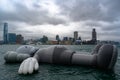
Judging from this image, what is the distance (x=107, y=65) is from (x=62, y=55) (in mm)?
4962

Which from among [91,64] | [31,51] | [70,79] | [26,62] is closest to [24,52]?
[31,51]

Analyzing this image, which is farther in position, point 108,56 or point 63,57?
point 63,57

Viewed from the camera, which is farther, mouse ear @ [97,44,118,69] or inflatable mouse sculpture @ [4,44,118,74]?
mouse ear @ [97,44,118,69]

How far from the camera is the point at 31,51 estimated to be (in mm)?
21531

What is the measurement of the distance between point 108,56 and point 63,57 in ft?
16.1

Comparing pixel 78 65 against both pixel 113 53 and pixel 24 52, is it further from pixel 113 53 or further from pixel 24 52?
pixel 24 52

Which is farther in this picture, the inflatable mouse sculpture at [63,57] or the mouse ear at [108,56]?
the mouse ear at [108,56]

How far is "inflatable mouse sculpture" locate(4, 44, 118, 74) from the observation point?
1429 cm

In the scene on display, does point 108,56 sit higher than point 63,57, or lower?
higher

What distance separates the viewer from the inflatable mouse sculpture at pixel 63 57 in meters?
14.3

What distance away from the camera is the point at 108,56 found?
15.7 m

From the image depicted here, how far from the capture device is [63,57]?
17844 millimetres

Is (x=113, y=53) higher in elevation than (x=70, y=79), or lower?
higher

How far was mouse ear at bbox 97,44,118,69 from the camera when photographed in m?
15.6
